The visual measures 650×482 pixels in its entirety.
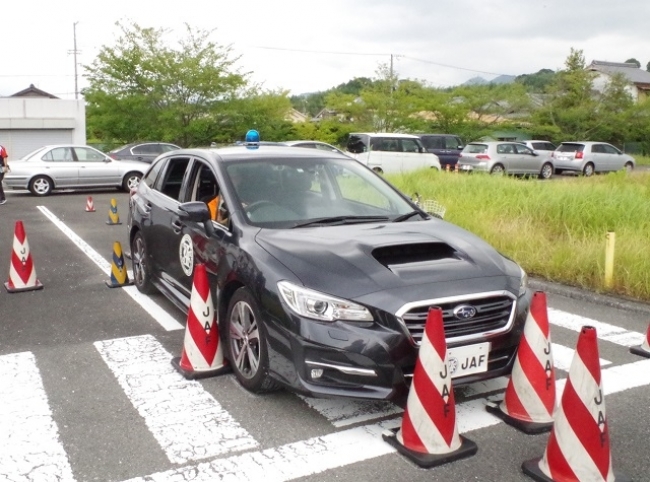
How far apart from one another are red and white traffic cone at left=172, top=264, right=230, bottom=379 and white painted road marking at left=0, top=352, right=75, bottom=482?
1.00m

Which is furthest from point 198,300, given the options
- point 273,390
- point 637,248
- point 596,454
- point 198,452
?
point 637,248

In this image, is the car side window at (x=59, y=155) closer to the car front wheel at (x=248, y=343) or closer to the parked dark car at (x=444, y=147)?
the parked dark car at (x=444, y=147)

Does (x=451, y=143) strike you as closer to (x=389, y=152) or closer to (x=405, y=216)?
(x=389, y=152)

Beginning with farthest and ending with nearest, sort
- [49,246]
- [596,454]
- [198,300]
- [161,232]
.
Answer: [49,246] → [161,232] → [198,300] → [596,454]

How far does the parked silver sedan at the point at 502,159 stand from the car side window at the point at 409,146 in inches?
90.1

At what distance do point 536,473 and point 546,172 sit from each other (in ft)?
90.1

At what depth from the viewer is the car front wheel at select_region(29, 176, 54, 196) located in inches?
765

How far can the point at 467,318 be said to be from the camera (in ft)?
13.2

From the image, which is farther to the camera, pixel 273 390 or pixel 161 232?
pixel 161 232

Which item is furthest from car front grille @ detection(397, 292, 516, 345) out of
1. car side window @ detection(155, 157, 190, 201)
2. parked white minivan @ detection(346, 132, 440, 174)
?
parked white minivan @ detection(346, 132, 440, 174)

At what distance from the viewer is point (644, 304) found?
284 inches

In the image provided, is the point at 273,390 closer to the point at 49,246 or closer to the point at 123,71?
the point at 49,246

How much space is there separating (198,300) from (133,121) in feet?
91.9

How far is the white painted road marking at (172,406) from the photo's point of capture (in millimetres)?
3893
